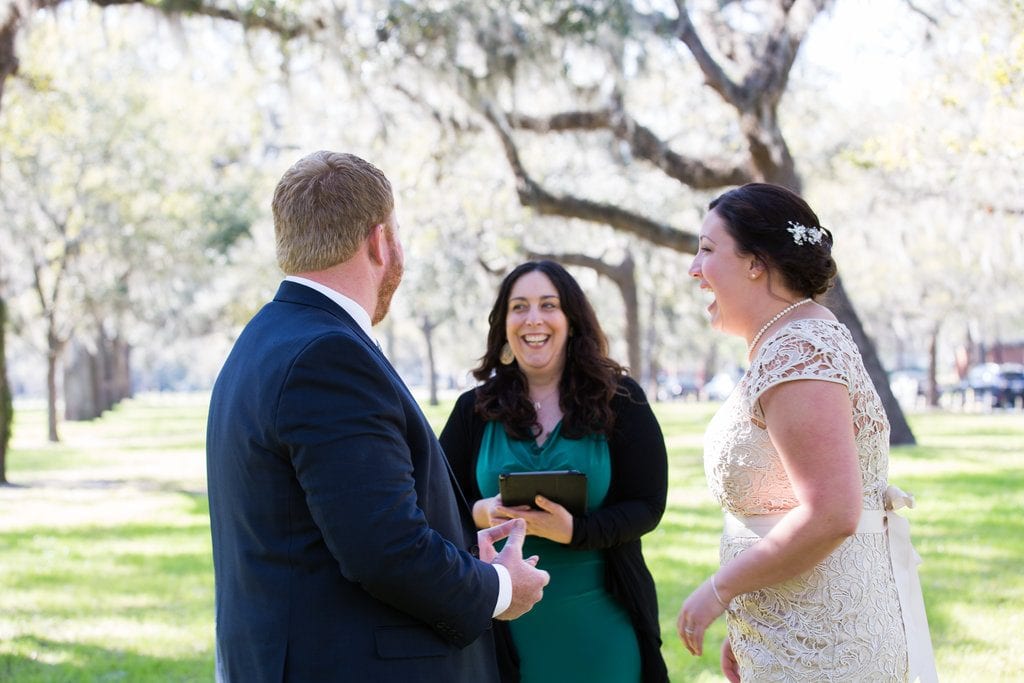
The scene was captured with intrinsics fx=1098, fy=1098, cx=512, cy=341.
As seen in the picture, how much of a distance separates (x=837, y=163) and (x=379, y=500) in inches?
1027

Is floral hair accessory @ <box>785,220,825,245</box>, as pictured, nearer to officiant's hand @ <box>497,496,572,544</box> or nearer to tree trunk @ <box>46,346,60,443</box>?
officiant's hand @ <box>497,496,572,544</box>

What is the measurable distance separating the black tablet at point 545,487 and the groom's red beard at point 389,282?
91cm

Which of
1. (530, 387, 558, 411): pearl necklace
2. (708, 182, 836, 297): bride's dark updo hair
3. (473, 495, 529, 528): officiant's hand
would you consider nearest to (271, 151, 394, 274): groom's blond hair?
(708, 182, 836, 297): bride's dark updo hair

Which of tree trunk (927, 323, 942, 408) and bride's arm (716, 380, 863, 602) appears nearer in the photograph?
bride's arm (716, 380, 863, 602)

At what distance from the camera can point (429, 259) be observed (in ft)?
101

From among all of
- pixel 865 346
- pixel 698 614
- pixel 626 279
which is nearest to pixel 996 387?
pixel 626 279

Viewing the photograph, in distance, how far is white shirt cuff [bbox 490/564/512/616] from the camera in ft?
8.03

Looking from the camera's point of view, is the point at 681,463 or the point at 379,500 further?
the point at 681,463

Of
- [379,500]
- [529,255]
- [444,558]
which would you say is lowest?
[444,558]

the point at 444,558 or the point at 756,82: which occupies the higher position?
the point at 756,82

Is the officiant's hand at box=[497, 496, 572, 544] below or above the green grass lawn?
above

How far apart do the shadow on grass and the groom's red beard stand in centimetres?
395

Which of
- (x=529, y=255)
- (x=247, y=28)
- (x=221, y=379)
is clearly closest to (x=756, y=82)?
(x=247, y=28)

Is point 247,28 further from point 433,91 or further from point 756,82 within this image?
point 756,82
